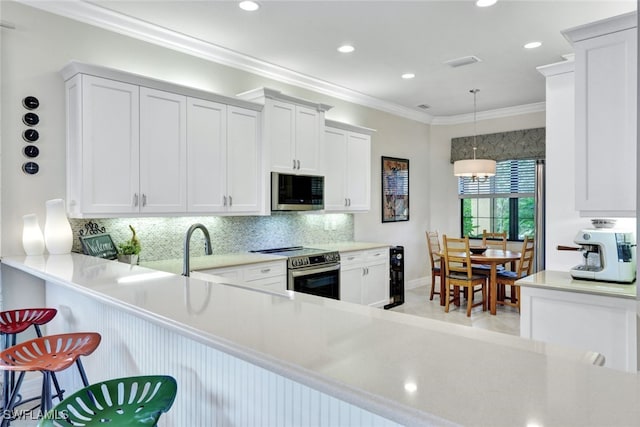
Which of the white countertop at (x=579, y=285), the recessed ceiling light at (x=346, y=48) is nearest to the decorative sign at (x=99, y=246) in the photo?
the recessed ceiling light at (x=346, y=48)

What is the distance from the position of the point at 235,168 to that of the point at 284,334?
9.68 feet

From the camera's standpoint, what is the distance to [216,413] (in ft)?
5.13

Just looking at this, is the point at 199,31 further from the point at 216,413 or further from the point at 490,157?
the point at 490,157

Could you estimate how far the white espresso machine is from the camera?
8.68 feet

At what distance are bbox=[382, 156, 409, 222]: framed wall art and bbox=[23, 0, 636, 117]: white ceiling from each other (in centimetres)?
141

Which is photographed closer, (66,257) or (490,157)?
(66,257)

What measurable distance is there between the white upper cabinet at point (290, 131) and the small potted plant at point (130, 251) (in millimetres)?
1414

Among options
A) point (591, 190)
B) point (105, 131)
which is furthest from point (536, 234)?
point (105, 131)

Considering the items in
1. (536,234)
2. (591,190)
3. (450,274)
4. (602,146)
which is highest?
(602,146)

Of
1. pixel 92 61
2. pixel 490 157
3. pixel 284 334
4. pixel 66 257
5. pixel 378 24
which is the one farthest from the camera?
pixel 490 157

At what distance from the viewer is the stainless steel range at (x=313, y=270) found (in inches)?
155

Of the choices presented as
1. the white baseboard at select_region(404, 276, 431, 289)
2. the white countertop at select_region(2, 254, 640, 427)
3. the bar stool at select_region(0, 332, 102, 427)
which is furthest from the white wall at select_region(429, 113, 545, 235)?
the bar stool at select_region(0, 332, 102, 427)

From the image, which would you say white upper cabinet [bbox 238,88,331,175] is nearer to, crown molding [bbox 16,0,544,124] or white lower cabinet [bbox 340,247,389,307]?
crown molding [bbox 16,0,544,124]

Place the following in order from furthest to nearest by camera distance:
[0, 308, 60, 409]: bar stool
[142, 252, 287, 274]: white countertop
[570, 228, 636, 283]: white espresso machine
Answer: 1. [142, 252, 287, 274]: white countertop
2. [570, 228, 636, 283]: white espresso machine
3. [0, 308, 60, 409]: bar stool
